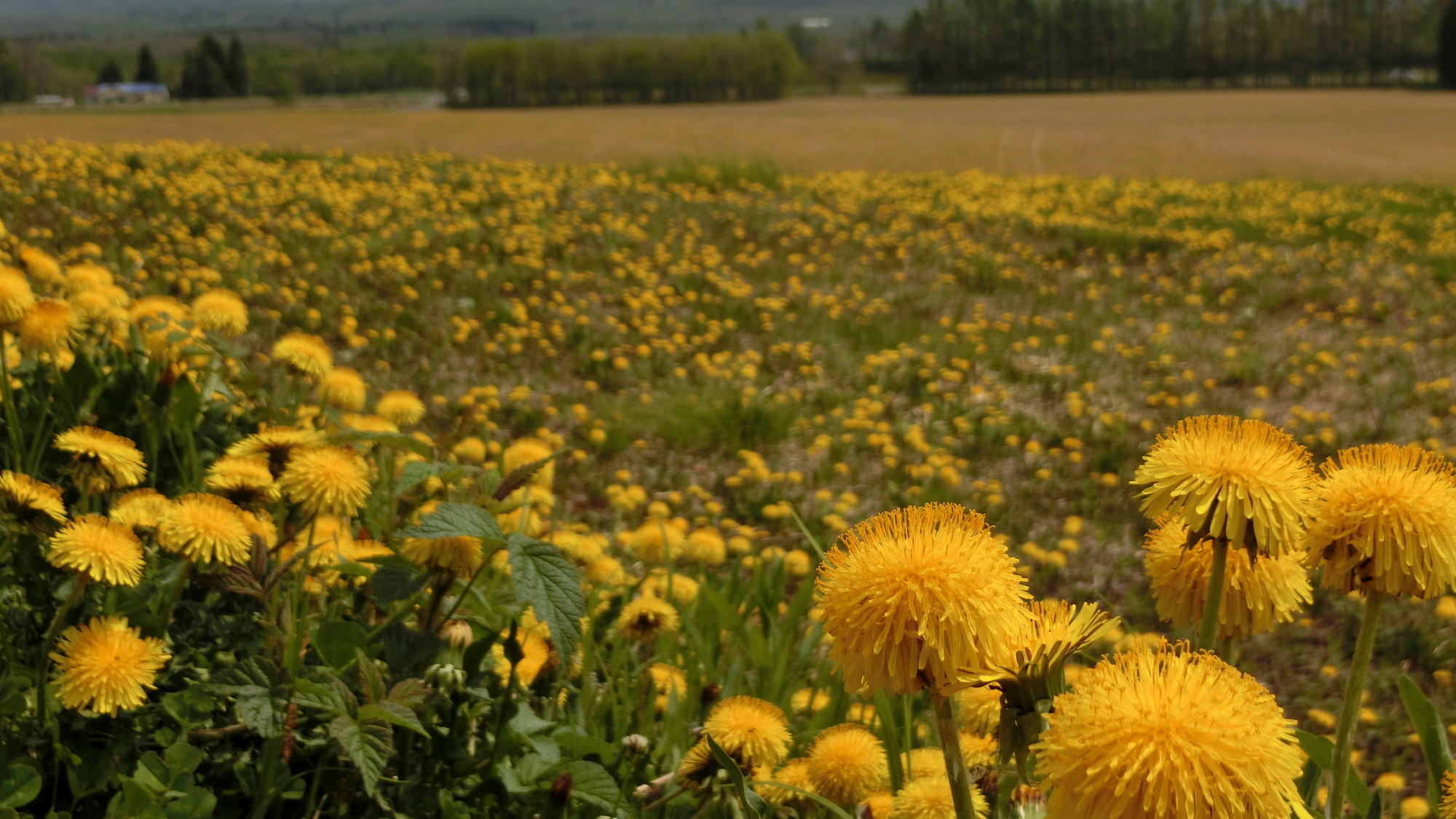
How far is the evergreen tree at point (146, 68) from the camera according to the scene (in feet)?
262

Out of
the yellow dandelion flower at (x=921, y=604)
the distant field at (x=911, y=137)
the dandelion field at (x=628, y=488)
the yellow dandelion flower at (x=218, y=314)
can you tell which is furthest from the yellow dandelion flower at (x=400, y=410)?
the distant field at (x=911, y=137)

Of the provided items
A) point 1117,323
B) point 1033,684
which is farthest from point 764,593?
point 1117,323

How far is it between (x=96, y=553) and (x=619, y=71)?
151 ft

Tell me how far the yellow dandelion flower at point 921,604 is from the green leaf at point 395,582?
697mm

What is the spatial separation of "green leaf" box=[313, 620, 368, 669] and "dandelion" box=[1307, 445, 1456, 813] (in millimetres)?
1127

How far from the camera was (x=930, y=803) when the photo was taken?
1107 mm

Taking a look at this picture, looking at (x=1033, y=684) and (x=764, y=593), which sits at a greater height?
(x=1033, y=684)

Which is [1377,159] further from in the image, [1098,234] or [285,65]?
[285,65]

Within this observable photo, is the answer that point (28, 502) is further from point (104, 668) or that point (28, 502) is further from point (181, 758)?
point (181, 758)

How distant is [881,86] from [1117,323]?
201ft

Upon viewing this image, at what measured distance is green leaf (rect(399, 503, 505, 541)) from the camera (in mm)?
1135

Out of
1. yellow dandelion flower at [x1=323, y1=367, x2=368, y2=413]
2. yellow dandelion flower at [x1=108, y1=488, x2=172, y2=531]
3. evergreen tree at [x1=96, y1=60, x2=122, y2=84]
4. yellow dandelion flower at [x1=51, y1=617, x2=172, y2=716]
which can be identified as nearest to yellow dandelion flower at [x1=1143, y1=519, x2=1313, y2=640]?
yellow dandelion flower at [x1=51, y1=617, x2=172, y2=716]

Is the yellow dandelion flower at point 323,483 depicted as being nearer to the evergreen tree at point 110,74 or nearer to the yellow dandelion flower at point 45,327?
the yellow dandelion flower at point 45,327

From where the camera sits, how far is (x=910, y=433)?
4.64 meters
